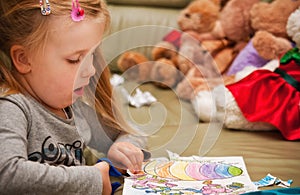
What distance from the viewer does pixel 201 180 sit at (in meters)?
0.90

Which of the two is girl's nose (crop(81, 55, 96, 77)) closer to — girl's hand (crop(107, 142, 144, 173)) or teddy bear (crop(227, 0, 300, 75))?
girl's hand (crop(107, 142, 144, 173))

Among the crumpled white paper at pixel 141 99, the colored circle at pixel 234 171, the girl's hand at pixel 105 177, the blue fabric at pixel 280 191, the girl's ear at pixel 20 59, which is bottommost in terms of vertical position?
the blue fabric at pixel 280 191

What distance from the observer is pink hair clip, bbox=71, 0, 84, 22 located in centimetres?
81

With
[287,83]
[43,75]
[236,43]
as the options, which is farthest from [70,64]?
[236,43]

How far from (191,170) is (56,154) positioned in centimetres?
28

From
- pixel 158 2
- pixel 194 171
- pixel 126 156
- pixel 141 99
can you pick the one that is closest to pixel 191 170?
pixel 194 171

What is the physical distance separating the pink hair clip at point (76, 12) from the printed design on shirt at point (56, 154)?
0.71 feet

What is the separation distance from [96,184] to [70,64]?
218 mm

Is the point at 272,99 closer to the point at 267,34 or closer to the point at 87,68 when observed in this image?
the point at 267,34

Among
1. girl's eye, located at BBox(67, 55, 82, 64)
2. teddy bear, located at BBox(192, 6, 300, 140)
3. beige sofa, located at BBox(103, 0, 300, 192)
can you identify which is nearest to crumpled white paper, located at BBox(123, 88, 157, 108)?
beige sofa, located at BBox(103, 0, 300, 192)

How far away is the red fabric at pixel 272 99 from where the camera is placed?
117 cm

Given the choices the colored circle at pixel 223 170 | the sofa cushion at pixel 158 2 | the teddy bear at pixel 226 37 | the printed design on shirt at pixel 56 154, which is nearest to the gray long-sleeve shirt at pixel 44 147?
the printed design on shirt at pixel 56 154

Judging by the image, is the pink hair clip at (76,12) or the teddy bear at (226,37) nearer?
the pink hair clip at (76,12)

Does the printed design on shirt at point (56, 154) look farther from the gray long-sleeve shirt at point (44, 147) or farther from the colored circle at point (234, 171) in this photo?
the colored circle at point (234, 171)
